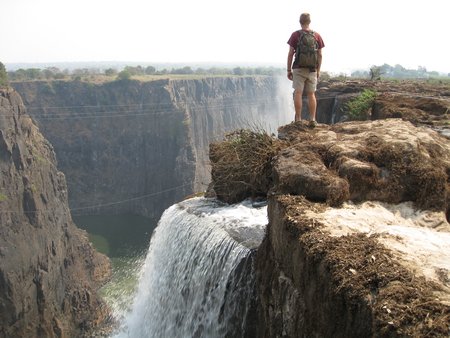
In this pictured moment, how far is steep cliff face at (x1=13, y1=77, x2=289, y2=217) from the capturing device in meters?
64.8

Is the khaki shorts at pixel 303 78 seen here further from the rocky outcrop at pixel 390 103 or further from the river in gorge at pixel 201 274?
the river in gorge at pixel 201 274

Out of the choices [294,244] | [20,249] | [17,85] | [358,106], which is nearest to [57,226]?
[20,249]

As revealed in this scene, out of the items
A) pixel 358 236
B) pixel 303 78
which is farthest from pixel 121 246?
pixel 358 236

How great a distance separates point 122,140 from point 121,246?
30.5m

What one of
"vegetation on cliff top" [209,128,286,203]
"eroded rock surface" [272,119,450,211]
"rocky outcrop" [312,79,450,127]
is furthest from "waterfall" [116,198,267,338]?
"rocky outcrop" [312,79,450,127]

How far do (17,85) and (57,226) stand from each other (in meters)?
45.4

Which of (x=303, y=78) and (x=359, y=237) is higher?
(x=303, y=78)

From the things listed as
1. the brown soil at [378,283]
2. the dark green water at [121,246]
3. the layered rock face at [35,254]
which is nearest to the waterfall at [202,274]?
the brown soil at [378,283]

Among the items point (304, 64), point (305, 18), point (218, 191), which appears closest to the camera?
point (305, 18)

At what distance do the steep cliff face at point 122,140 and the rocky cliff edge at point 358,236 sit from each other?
57442 mm

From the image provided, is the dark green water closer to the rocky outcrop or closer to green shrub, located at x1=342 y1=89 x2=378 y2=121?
the rocky outcrop

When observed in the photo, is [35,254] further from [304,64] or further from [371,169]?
[371,169]

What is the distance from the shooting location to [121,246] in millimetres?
44000

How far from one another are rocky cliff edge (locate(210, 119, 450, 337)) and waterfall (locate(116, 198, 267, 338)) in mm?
653
